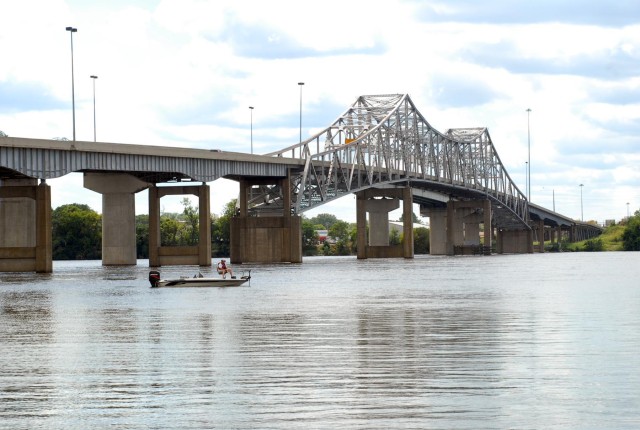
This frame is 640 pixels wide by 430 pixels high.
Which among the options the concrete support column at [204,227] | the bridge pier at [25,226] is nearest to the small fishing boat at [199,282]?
the bridge pier at [25,226]

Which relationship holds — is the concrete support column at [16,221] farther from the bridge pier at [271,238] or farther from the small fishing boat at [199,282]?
the bridge pier at [271,238]

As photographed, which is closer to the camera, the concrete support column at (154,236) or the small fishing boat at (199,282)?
the small fishing boat at (199,282)

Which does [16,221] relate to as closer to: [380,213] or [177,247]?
[177,247]

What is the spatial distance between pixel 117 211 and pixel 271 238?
75.9 ft

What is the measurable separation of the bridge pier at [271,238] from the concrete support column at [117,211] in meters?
17.6

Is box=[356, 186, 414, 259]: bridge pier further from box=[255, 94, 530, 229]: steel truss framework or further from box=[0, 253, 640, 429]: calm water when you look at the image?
box=[0, 253, 640, 429]: calm water

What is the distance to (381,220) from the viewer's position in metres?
191

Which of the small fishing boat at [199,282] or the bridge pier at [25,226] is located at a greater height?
the bridge pier at [25,226]

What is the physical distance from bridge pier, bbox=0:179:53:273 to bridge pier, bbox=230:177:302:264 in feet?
128

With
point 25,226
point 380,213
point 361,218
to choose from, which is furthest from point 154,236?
point 380,213

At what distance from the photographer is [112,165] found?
113312 mm

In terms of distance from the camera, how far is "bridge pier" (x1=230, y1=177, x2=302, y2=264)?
146875 mm

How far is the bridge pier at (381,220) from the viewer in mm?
183000

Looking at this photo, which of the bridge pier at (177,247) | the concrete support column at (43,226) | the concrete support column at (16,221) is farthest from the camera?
the bridge pier at (177,247)
